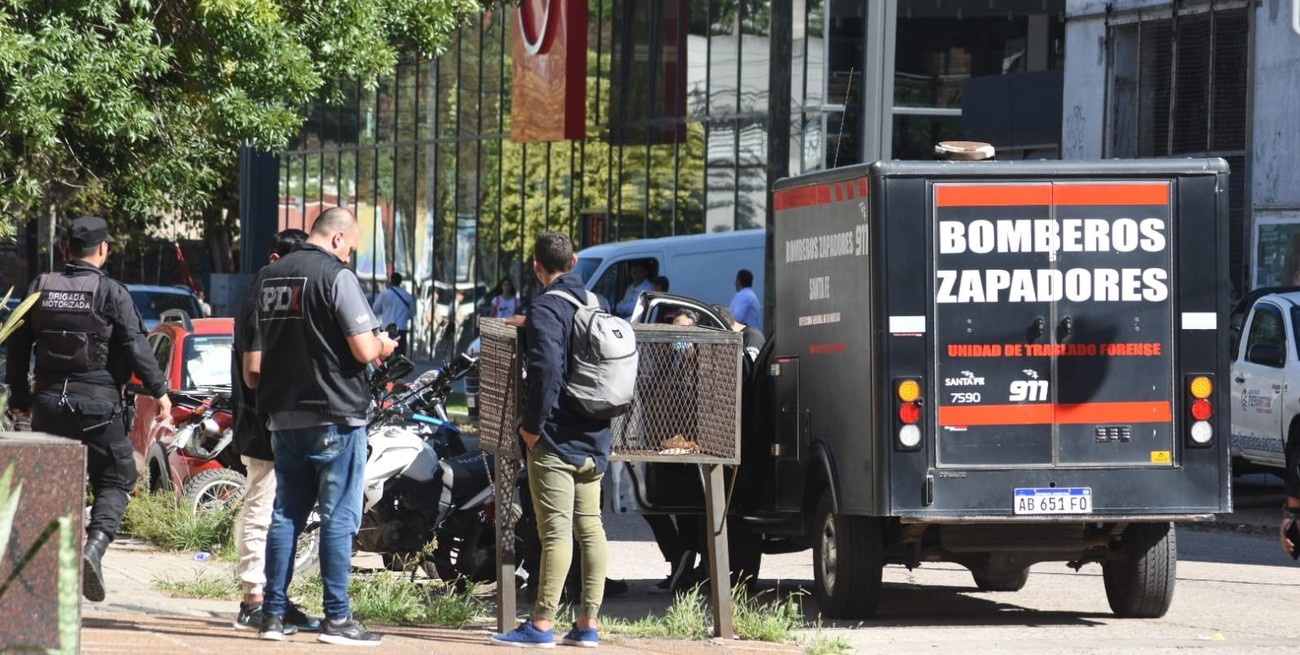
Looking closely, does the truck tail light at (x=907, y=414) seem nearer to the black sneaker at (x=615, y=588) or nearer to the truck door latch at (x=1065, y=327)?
the truck door latch at (x=1065, y=327)

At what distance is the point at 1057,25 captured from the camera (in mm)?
30578

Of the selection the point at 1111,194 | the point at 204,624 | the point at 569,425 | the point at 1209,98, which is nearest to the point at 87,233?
the point at 204,624

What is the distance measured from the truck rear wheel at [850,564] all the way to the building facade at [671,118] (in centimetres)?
1504

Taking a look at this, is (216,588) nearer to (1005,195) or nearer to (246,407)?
(246,407)

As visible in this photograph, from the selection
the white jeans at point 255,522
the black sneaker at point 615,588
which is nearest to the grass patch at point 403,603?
the white jeans at point 255,522

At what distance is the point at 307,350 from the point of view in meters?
7.64

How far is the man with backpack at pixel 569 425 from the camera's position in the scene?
25.7 ft

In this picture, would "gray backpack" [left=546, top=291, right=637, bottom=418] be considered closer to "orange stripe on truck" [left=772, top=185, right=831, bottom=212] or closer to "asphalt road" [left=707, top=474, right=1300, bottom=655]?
"asphalt road" [left=707, top=474, right=1300, bottom=655]

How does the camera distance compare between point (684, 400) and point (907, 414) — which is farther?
point (907, 414)

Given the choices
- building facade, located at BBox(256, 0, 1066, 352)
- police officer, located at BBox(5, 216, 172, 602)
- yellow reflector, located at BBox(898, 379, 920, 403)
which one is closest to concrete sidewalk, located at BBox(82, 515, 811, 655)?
police officer, located at BBox(5, 216, 172, 602)

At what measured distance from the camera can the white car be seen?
51.1ft

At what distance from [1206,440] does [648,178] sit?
2443 cm

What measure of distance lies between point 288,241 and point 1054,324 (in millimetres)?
3624

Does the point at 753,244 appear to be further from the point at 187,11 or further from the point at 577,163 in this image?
the point at 577,163
